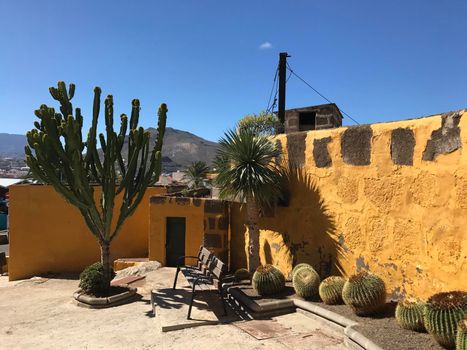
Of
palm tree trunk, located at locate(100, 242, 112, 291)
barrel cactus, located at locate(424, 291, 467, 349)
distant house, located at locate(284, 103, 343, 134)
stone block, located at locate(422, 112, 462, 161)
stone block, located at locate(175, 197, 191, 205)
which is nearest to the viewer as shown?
barrel cactus, located at locate(424, 291, 467, 349)

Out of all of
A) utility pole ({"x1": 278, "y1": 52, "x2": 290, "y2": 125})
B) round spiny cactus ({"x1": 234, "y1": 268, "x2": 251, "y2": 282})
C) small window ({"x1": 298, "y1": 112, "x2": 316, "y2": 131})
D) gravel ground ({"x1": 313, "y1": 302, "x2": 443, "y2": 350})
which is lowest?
round spiny cactus ({"x1": 234, "y1": 268, "x2": 251, "y2": 282})

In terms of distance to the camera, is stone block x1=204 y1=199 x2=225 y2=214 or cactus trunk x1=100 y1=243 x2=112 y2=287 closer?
cactus trunk x1=100 y1=243 x2=112 y2=287

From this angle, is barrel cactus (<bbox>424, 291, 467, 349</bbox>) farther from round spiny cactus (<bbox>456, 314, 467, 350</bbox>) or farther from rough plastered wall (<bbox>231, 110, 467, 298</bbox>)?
rough plastered wall (<bbox>231, 110, 467, 298</bbox>)

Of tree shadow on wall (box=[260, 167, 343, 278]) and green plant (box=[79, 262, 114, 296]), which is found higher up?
tree shadow on wall (box=[260, 167, 343, 278])

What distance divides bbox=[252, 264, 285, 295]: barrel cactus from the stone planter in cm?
256

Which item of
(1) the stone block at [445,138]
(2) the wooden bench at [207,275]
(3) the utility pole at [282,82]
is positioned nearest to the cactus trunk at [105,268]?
(2) the wooden bench at [207,275]

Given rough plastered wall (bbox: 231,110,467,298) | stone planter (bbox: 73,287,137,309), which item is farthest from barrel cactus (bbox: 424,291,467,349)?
stone planter (bbox: 73,287,137,309)

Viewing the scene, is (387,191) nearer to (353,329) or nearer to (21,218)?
(353,329)

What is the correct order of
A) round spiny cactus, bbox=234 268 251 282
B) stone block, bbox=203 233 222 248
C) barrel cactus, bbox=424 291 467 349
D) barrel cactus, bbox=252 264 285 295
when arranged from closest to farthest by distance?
barrel cactus, bbox=424 291 467 349 → barrel cactus, bbox=252 264 285 295 → round spiny cactus, bbox=234 268 251 282 → stone block, bbox=203 233 222 248

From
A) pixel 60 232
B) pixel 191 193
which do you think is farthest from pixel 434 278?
pixel 60 232

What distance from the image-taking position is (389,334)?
436cm

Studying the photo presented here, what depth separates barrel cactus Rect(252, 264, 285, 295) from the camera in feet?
21.1

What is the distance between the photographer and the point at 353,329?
4.58 meters

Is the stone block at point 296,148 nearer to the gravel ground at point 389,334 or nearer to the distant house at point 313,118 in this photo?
the gravel ground at point 389,334
